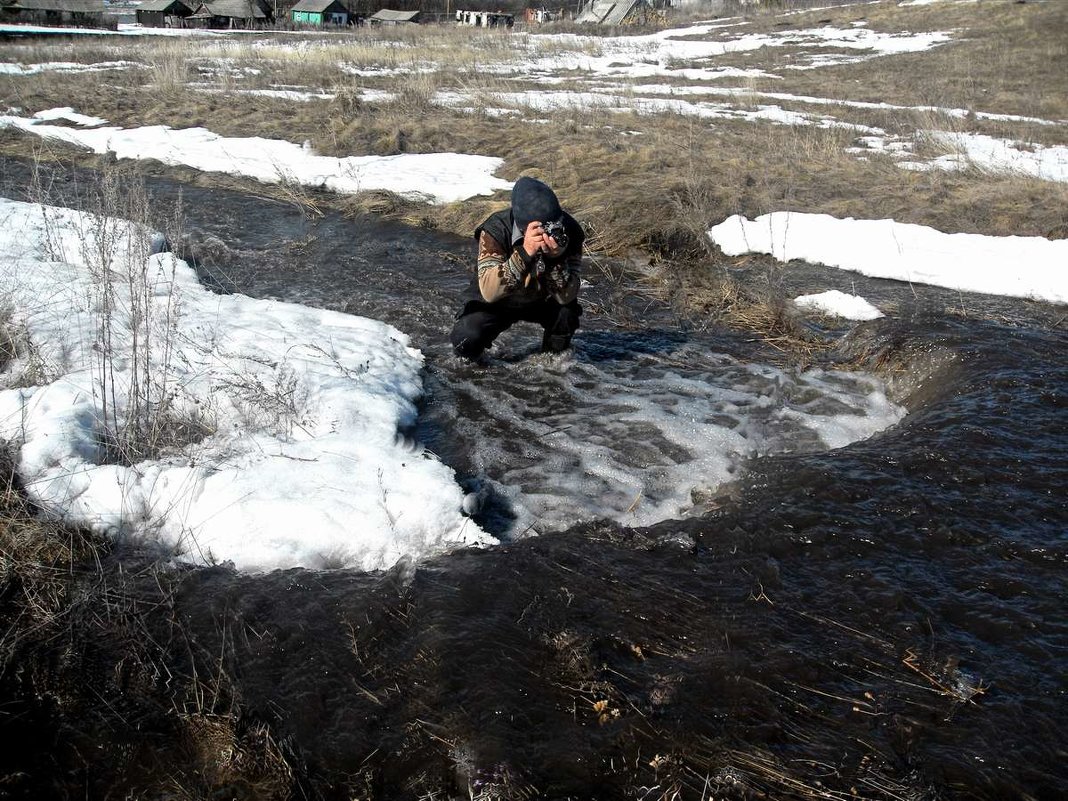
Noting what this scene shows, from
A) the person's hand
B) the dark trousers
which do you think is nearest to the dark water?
the dark trousers

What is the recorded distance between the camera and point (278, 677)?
2.62 meters

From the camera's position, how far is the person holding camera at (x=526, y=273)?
14.5 ft

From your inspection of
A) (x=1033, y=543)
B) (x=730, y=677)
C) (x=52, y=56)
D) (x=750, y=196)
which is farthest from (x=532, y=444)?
(x=52, y=56)

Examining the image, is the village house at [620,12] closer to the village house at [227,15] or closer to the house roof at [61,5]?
the village house at [227,15]

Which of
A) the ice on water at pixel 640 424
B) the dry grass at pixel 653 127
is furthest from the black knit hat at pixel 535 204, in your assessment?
the dry grass at pixel 653 127

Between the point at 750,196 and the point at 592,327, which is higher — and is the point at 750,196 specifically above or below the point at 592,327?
above

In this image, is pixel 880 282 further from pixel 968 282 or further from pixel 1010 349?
pixel 1010 349

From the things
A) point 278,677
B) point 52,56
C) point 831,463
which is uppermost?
point 52,56

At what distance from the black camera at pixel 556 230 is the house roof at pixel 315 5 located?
65.4 metres

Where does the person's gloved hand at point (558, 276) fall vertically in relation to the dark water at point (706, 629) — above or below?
above

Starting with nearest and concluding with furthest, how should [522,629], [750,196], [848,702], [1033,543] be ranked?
[848,702], [522,629], [1033,543], [750,196]

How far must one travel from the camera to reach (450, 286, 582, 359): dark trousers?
5039mm

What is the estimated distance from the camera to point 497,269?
4547 mm

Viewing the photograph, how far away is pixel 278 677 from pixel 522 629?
0.86 metres
